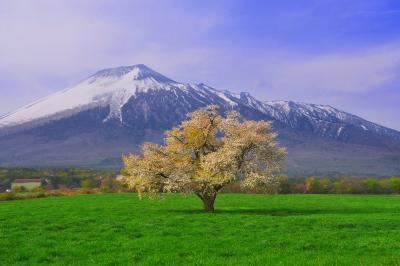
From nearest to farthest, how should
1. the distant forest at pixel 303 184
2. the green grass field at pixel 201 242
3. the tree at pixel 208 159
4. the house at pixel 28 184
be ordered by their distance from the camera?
the green grass field at pixel 201 242 → the tree at pixel 208 159 → the distant forest at pixel 303 184 → the house at pixel 28 184

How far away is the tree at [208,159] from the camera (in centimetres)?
3931

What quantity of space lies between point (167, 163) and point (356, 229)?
17.6 m

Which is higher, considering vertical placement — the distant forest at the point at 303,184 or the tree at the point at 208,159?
the tree at the point at 208,159

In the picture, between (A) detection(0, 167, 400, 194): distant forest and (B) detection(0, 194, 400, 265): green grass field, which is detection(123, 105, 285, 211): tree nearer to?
(B) detection(0, 194, 400, 265): green grass field

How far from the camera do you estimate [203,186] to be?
3997 cm

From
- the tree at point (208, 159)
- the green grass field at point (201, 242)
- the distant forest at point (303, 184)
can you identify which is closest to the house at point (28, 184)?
the distant forest at point (303, 184)

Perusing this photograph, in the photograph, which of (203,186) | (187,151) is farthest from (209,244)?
(187,151)

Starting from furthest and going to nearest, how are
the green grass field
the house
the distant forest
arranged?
1. the house
2. the distant forest
3. the green grass field

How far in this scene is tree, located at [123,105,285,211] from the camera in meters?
39.3

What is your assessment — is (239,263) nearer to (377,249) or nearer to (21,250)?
(377,249)

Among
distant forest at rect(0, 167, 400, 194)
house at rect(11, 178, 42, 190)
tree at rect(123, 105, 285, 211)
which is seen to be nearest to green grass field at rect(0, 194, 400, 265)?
tree at rect(123, 105, 285, 211)

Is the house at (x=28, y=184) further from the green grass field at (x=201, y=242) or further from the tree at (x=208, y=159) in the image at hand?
the green grass field at (x=201, y=242)

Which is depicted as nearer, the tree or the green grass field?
the green grass field

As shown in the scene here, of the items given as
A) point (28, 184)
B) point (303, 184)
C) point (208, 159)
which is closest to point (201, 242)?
point (208, 159)
